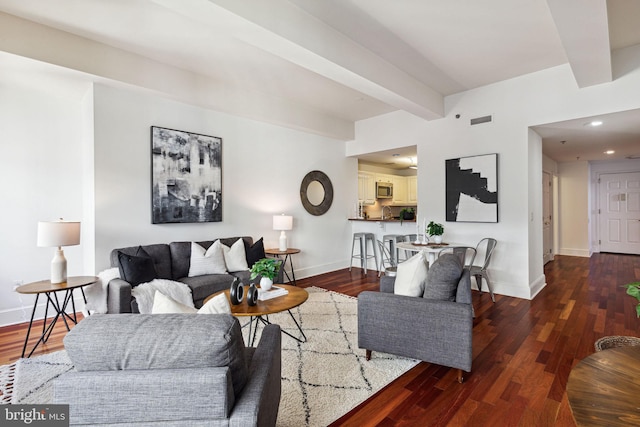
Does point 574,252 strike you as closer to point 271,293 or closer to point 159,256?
point 271,293

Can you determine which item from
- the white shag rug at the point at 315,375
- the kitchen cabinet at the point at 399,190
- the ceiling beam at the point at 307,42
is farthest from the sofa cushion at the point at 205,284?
the kitchen cabinet at the point at 399,190

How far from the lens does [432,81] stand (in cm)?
452

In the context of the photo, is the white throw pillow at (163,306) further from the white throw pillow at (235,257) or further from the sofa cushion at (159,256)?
the white throw pillow at (235,257)

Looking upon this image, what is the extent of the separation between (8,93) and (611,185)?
38.2ft

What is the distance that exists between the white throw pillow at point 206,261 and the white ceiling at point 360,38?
216cm

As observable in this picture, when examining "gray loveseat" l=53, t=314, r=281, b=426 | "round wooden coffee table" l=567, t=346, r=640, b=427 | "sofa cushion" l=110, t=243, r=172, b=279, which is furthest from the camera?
"sofa cushion" l=110, t=243, r=172, b=279

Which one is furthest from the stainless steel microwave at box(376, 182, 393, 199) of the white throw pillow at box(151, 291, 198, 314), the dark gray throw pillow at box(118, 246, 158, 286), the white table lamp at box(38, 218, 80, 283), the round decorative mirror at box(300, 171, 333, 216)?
the white throw pillow at box(151, 291, 198, 314)

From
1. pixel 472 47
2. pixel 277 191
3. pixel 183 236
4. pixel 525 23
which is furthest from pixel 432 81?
pixel 183 236

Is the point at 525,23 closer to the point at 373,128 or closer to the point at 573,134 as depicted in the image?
the point at 573,134

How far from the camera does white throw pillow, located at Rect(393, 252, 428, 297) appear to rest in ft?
8.45

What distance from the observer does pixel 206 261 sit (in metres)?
3.95

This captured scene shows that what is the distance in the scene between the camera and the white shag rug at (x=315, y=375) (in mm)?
2025

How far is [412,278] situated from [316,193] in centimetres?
375

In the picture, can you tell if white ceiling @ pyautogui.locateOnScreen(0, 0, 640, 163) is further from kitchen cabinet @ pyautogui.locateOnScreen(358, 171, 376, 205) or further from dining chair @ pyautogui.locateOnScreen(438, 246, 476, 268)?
kitchen cabinet @ pyautogui.locateOnScreen(358, 171, 376, 205)
